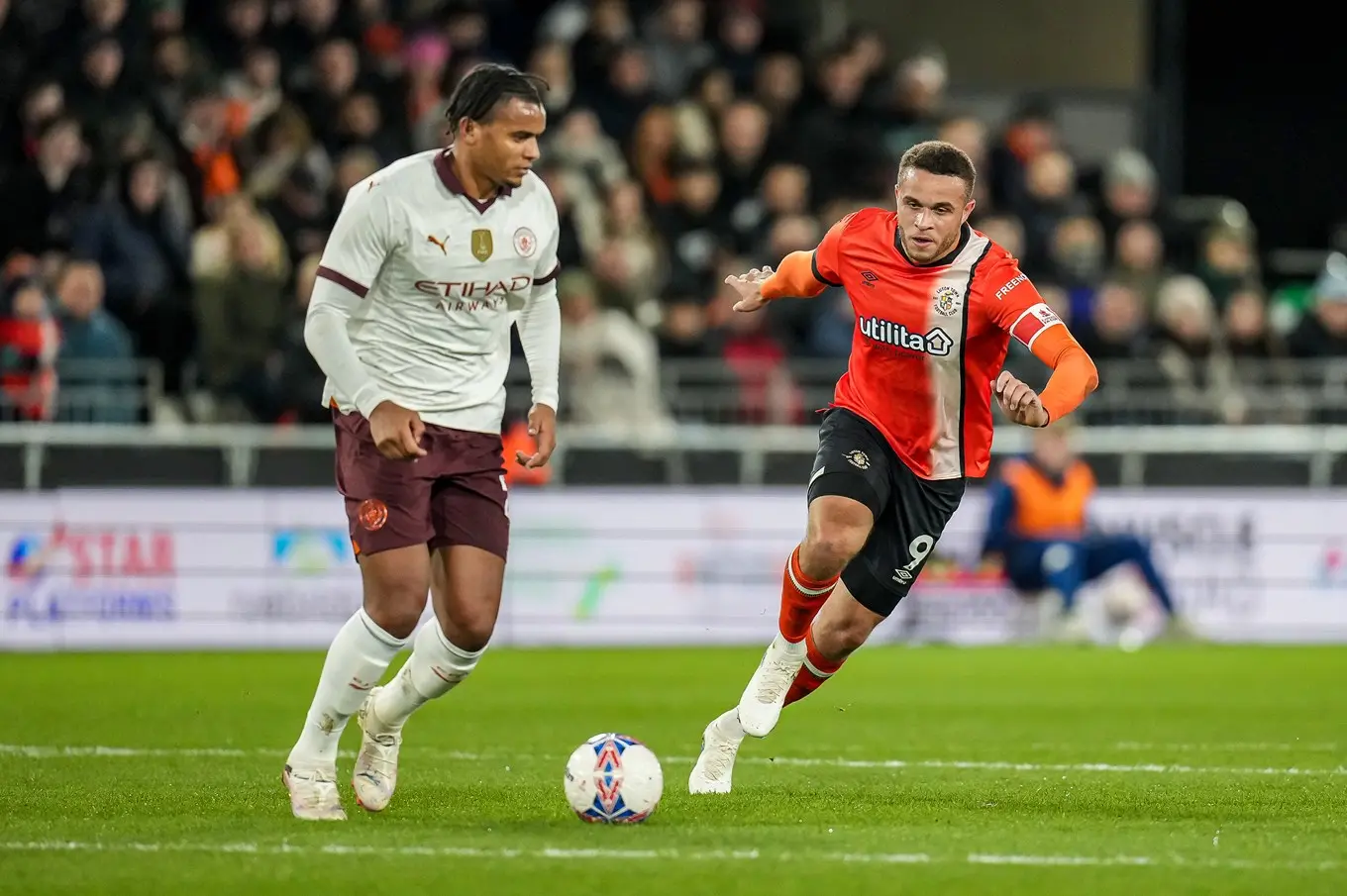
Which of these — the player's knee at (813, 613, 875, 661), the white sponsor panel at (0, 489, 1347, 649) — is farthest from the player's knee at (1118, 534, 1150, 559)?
the player's knee at (813, 613, 875, 661)

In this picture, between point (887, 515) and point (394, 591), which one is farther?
point (887, 515)

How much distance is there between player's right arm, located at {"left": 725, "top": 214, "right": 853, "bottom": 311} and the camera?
324 inches

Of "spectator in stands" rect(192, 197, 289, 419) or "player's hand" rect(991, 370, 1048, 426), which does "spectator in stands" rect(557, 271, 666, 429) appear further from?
"player's hand" rect(991, 370, 1048, 426)

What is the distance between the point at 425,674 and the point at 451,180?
1.71m

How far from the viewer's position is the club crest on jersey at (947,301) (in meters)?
7.83

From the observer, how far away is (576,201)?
17656 millimetres

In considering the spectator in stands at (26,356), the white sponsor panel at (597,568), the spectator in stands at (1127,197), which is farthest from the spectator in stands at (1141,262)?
the spectator in stands at (26,356)

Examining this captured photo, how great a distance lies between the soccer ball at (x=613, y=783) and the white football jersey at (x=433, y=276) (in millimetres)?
1251

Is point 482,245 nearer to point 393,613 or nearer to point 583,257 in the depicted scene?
point 393,613

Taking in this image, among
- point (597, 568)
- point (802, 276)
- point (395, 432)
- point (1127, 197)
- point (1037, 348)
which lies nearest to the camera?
point (395, 432)

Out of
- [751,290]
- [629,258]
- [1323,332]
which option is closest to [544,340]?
[751,290]

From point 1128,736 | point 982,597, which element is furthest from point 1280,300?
point 1128,736

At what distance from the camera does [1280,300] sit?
21766mm

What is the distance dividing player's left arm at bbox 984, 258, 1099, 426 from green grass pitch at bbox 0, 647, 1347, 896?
54.9 inches
